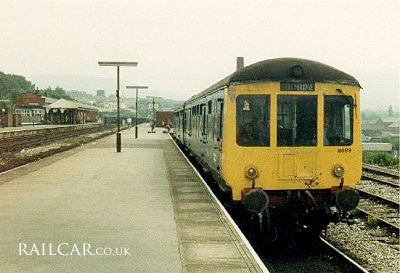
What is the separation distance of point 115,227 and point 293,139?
11.7 ft

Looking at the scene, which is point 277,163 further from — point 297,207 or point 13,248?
point 13,248

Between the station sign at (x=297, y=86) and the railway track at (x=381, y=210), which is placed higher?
the station sign at (x=297, y=86)

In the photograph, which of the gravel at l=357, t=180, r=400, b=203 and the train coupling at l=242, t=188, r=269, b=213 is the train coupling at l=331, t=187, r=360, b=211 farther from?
the gravel at l=357, t=180, r=400, b=203

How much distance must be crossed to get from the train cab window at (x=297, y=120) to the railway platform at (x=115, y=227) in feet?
6.40

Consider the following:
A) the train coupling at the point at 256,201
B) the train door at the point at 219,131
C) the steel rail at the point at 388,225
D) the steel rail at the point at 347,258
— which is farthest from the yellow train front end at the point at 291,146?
the steel rail at the point at 388,225

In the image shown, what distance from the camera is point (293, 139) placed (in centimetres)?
936

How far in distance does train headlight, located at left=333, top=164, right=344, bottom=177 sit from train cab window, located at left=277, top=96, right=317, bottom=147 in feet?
1.89

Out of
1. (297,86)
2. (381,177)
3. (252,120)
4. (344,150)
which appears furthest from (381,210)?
(381,177)

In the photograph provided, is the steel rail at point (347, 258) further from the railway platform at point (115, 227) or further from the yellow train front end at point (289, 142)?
the railway platform at point (115, 227)

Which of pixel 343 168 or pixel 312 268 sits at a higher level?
pixel 343 168

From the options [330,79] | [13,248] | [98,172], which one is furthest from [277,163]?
[98,172]

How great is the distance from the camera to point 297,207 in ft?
30.5

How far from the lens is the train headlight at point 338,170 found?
9.34 m

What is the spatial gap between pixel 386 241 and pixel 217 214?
3.65 metres
